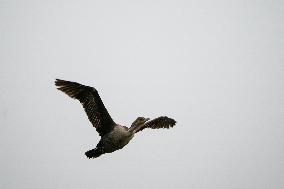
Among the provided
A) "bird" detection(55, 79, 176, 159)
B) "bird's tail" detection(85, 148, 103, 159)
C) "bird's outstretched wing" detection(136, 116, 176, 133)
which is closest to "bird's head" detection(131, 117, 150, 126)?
"bird" detection(55, 79, 176, 159)

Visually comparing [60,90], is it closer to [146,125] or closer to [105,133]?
[105,133]

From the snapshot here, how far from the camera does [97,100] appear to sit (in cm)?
927

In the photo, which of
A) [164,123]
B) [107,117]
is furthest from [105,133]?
[164,123]

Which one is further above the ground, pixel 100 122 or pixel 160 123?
pixel 160 123

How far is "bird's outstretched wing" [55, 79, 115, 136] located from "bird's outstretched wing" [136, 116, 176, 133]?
1070 mm

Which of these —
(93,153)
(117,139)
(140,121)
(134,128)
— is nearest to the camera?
(93,153)

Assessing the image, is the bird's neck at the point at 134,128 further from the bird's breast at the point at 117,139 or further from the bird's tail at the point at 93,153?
the bird's tail at the point at 93,153

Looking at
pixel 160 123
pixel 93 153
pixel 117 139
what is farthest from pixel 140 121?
pixel 93 153

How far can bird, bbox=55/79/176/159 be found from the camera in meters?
9.10

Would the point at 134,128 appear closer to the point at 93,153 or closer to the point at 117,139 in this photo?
the point at 117,139

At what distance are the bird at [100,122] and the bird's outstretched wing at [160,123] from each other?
1.04ft

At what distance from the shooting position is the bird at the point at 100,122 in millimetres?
9102

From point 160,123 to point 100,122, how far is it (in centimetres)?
202

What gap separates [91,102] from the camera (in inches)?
369
